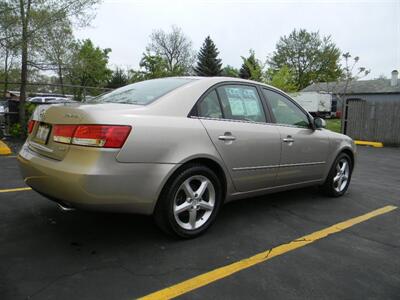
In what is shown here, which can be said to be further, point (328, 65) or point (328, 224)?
point (328, 65)

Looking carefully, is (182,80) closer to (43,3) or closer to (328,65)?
(43,3)

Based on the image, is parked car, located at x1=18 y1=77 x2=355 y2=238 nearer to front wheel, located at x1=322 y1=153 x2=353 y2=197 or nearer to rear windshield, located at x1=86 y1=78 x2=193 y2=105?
rear windshield, located at x1=86 y1=78 x2=193 y2=105

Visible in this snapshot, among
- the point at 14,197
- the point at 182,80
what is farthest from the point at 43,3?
the point at 182,80

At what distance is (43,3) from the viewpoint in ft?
34.0

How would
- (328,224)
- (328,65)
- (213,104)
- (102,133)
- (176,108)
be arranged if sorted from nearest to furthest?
(102,133) → (176,108) → (213,104) → (328,224) → (328,65)

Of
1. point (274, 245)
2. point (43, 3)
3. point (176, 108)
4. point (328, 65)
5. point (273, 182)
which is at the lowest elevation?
point (274, 245)

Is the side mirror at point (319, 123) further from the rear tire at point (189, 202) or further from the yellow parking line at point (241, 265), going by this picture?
the rear tire at point (189, 202)

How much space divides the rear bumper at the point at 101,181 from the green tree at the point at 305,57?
5610 centimetres

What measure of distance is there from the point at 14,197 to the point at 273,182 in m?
3.20

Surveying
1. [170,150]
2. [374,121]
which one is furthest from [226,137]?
[374,121]

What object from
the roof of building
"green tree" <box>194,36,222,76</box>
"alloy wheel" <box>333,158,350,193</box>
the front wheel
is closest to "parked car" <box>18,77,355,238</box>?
the front wheel

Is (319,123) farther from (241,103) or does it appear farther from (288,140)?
(241,103)

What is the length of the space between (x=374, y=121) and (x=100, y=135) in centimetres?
1598

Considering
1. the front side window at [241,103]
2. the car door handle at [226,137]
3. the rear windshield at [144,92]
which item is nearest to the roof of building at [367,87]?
the front side window at [241,103]
